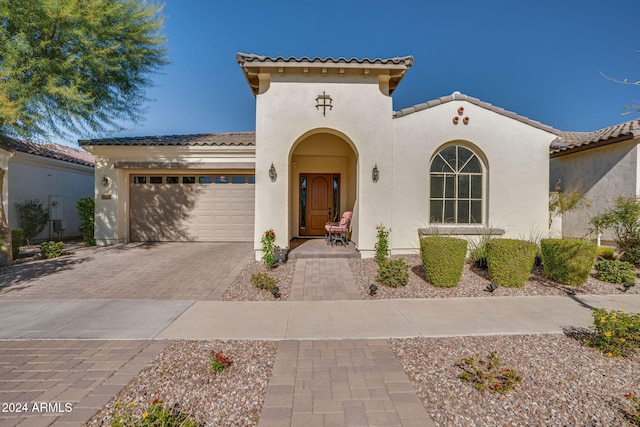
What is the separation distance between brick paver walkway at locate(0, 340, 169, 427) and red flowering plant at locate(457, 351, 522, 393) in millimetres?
3506

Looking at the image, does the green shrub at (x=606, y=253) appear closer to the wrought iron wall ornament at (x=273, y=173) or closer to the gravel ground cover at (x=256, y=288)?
the gravel ground cover at (x=256, y=288)

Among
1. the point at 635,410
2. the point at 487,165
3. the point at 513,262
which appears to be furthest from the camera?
the point at 487,165

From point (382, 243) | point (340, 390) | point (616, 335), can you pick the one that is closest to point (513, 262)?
point (616, 335)

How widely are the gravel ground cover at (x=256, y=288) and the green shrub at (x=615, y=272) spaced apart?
7.16 meters

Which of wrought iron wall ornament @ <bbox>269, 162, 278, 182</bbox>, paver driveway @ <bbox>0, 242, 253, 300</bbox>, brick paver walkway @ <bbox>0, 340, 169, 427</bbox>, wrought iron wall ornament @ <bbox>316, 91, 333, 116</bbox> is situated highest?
wrought iron wall ornament @ <bbox>316, 91, 333, 116</bbox>

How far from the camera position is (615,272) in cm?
640

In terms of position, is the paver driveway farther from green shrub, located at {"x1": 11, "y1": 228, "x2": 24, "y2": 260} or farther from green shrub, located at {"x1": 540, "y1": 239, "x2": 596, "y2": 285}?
green shrub, located at {"x1": 540, "y1": 239, "x2": 596, "y2": 285}

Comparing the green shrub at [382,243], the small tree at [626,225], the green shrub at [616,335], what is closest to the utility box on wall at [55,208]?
the green shrub at [382,243]

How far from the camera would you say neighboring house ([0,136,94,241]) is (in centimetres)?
1130

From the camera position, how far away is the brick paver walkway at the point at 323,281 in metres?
5.62

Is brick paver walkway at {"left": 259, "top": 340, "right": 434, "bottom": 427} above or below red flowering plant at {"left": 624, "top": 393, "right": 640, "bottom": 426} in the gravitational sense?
below

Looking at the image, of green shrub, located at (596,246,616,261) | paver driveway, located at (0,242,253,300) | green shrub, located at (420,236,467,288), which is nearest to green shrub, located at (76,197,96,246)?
paver driveway, located at (0,242,253,300)

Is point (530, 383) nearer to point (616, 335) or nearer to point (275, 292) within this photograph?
point (616, 335)

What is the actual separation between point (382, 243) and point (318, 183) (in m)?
4.40
